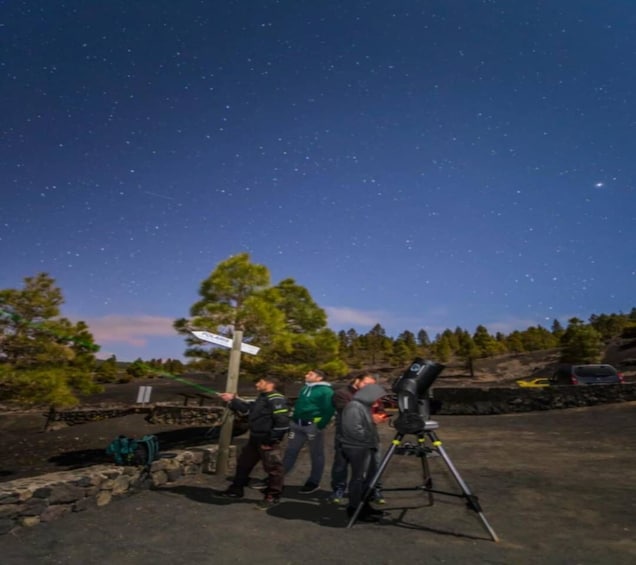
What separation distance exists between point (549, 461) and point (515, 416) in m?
7.49

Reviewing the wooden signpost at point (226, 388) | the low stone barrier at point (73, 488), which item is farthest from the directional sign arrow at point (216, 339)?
the low stone barrier at point (73, 488)

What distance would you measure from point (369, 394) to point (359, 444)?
580mm

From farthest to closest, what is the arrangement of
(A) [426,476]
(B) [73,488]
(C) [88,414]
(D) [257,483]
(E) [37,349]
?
(C) [88,414] < (E) [37,349] < (D) [257,483] < (B) [73,488] < (A) [426,476]

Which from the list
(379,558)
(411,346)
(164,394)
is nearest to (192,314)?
(379,558)

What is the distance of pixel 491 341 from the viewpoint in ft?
243

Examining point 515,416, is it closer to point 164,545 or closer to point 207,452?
point 207,452

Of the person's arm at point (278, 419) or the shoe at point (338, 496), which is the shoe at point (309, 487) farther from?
the person's arm at point (278, 419)

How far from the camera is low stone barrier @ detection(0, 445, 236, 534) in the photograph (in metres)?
4.75

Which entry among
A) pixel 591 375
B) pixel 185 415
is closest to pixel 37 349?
pixel 185 415

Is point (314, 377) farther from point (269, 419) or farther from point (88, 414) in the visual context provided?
point (88, 414)

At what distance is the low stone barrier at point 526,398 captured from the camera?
14930mm

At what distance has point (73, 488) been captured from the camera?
213 inches

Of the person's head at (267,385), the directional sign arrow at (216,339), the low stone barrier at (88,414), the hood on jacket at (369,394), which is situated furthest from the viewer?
the low stone barrier at (88,414)

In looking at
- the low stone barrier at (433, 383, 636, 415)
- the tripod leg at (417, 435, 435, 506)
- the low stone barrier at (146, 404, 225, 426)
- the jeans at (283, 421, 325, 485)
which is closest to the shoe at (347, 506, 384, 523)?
the tripod leg at (417, 435, 435, 506)
